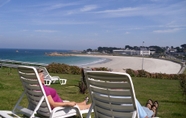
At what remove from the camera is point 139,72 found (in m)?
21.7

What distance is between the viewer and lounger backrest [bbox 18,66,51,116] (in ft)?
12.1

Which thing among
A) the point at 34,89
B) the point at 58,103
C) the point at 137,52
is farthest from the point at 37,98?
the point at 137,52

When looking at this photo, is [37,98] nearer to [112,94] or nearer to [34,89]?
[34,89]

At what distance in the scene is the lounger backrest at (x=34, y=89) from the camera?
368 cm

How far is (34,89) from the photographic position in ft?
12.7

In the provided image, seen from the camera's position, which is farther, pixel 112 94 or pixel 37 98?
pixel 37 98

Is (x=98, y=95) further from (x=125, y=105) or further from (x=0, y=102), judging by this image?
(x=0, y=102)

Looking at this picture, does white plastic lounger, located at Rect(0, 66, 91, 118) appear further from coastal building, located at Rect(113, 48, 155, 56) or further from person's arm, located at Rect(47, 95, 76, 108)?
coastal building, located at Rect(113, 48, 155, 56)

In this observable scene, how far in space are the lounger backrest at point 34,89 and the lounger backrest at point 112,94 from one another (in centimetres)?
79

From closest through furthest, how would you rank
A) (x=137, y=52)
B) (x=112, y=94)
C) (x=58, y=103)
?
(x=112, y=94)
(x=58, y=103)
(x=137, y=52)

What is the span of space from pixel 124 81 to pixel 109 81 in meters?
0.25

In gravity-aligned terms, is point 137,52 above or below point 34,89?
below

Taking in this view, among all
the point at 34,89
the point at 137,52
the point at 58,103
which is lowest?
the point at 137,52

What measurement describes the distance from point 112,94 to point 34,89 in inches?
54.2
